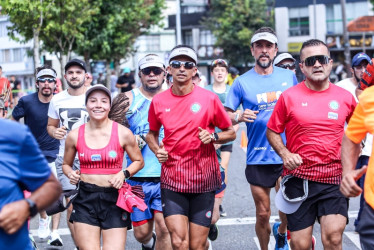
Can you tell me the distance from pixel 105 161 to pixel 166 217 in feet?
2.42

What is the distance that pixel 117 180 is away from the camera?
6094 mm

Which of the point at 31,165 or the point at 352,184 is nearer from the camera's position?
the point at 31,165

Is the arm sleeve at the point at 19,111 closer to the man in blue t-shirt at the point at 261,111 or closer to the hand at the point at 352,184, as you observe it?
the man in blue t-shirt at the point at 261,111

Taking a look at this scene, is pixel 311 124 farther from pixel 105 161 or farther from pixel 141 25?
pixel 141 25

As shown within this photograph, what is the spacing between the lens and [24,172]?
3.62m

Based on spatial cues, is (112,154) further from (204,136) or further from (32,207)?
(32,207)

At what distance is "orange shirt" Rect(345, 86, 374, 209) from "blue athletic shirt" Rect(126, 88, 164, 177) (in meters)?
2.91

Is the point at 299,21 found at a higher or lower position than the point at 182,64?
higher

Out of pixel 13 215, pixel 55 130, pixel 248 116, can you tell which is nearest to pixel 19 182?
pixel 13 215

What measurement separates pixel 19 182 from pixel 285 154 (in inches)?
118

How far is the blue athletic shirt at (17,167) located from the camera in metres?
3.54

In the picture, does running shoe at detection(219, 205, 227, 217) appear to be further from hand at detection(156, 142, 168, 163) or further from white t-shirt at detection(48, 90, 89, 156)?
hand at detection(156, 142, 168, 163)

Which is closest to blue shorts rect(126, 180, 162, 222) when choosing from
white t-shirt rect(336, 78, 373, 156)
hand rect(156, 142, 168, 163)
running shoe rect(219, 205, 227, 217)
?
hand rect(156, 142, 168, 163)

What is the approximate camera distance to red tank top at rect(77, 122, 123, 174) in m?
6.13
